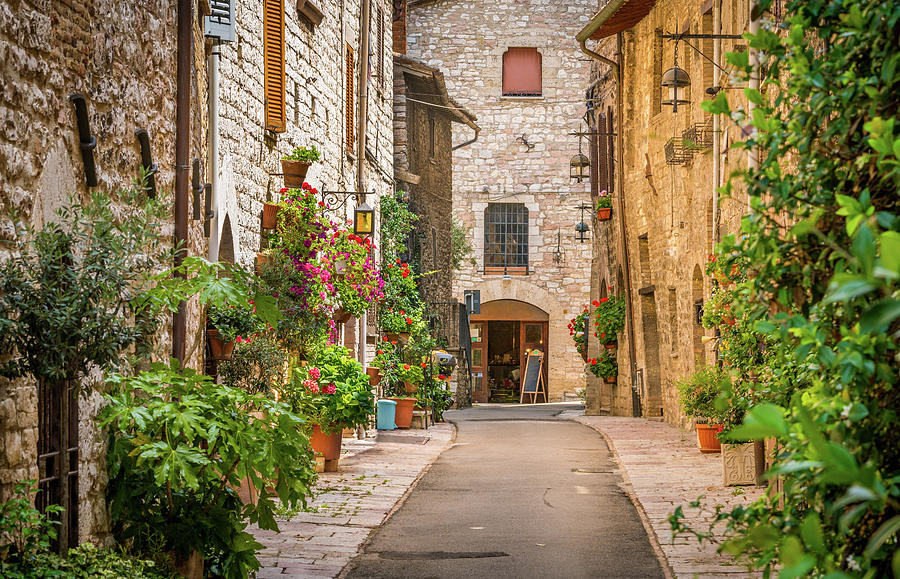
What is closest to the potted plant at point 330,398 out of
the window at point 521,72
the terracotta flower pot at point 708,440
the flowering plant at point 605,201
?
the terracotta flower pot at point 708,440

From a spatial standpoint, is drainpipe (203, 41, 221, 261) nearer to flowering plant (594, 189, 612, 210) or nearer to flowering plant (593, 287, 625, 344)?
flowering plant (593, 287, 625, 344)

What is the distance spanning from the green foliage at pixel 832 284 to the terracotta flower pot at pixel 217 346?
6.35m

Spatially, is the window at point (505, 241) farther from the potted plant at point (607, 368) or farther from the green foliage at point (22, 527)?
the green foliage at point (22, 527)

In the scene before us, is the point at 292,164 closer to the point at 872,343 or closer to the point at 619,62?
the point at 872,343

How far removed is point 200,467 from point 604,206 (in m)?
18.2

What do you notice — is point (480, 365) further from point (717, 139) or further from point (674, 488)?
point (674, 488)

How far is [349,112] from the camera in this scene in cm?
1628

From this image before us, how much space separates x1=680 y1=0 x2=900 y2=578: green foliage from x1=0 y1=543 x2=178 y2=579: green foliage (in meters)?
2.89

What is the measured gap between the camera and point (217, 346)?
905cm

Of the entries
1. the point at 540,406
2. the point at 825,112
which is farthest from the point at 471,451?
the point at 540,406

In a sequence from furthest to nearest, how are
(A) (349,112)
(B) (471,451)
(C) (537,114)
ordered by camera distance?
(C) (537,114)
(A) (349,112)
(B) (471,451)

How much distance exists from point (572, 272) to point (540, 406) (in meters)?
5.00

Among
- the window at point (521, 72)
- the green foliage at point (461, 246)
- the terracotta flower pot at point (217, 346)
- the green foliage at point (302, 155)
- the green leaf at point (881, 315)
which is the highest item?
the window at point (521, 72)

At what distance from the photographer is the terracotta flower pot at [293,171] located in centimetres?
1177
